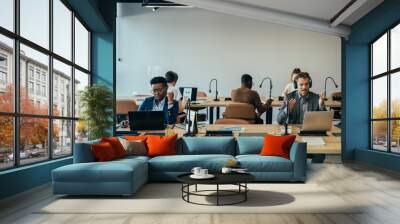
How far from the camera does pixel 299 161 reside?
598 cm

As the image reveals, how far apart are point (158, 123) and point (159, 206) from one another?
12.3ft

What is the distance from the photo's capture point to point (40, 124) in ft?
20.4

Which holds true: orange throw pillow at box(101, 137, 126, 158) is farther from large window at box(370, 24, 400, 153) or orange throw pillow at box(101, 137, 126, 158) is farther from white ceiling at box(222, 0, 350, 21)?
large window at box(370, 24, 400, 153)

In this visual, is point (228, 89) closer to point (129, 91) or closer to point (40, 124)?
point (129, 91)

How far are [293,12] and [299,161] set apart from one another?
418cm

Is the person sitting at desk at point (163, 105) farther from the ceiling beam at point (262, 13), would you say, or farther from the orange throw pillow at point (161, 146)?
the orange throw pillow at point (161, 146)

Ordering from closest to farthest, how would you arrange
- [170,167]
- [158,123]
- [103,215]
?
[103,215] < [170,167] < [158,123]

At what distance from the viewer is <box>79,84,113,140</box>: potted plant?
25.9 ft

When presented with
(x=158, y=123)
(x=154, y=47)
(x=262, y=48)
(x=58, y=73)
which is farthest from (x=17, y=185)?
(x=262, y=48)

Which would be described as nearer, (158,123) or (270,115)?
(158,123)

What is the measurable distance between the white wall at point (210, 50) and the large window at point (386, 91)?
2702mm

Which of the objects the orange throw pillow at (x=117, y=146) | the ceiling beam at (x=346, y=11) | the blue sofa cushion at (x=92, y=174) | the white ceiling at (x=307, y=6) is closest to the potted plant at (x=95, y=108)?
the orange throw pillow at (x=117, y=146)

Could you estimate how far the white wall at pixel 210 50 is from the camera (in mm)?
11930

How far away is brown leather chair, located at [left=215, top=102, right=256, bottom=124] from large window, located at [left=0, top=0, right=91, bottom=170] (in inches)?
114
